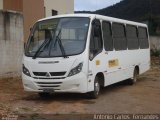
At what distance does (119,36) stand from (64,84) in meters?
4.59

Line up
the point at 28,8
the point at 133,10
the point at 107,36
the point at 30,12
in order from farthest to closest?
the point at 133,10 → the point at 30,12 → the point at 28,8 → the point at 107,36

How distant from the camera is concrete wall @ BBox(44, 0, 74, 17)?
95.7ft

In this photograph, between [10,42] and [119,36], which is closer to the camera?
[119,36]

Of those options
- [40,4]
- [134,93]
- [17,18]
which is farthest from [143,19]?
[134,93]

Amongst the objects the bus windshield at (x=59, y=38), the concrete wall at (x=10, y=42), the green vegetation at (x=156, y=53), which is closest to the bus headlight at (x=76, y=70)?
the bus windshield at (x=59, y=38)

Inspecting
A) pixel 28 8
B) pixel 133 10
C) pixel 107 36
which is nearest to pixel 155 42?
pixel 133 10

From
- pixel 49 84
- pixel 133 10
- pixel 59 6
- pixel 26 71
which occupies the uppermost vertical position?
pixel 133 10

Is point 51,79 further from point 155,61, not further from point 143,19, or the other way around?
point 143,19

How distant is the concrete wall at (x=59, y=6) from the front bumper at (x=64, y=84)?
1483 cm

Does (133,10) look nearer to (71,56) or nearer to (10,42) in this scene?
(10,42)

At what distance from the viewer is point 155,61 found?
35.7m

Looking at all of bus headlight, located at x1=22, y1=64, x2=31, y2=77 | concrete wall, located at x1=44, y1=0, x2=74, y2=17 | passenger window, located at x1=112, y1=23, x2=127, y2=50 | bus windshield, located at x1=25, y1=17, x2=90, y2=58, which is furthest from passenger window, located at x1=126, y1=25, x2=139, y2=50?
concrete wall, located at x1=44, y1=0, x2=74, y2=17

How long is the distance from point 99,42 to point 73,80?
2041mm

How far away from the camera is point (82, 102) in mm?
14305
